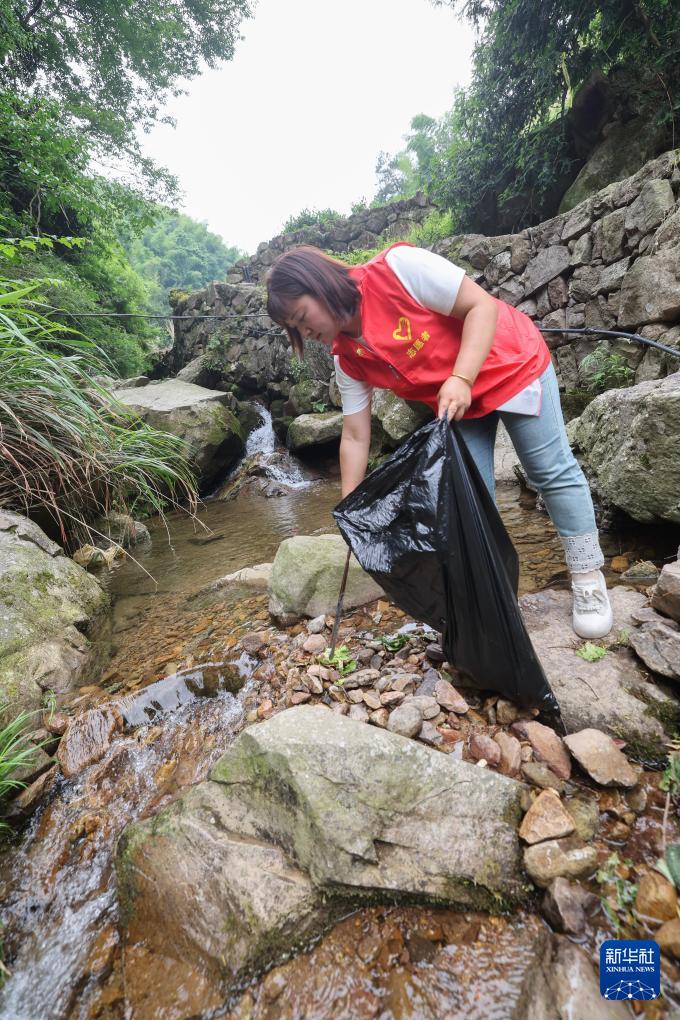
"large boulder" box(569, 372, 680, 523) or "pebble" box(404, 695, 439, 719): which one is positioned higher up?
"large boulder" box(569, 372, 680, 523)

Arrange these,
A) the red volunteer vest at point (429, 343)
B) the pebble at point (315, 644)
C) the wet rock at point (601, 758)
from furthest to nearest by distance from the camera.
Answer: the pebble at point (315, 644), the red volunteer vest at point (429, 343), the wet rock at point (601, 758)

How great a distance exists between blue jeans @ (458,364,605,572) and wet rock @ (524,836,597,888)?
0.81 meters

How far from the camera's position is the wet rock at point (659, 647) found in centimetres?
121

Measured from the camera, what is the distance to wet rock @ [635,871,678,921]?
803mm

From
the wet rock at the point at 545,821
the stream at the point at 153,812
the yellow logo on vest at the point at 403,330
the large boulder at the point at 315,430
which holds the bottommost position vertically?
the stream at the point at 153,812

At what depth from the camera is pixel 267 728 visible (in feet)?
3.66

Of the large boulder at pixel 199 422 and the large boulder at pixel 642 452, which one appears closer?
the large boulder at pixel 642 452

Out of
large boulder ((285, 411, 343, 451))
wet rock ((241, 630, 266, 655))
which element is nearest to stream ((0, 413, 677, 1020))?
wet rock ((241, 630, 266, 655))

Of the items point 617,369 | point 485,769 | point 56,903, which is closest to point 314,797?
point 485,769

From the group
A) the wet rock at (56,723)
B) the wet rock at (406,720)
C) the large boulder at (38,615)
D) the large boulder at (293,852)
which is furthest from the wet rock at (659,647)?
the large boulder at (38,615)

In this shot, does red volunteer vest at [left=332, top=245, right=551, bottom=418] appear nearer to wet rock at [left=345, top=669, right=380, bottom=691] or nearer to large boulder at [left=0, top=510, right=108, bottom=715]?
wet rock at [left=345, top=669, right=380, bottom=691]

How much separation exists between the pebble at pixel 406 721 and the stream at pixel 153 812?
16.5 inches

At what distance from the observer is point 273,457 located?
737 centimetres

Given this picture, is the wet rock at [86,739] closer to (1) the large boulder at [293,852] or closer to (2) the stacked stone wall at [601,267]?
(1) the large boulder at [293,852]
